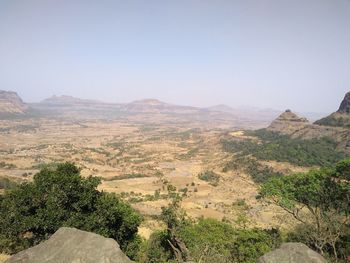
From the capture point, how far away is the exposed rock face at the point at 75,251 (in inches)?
470

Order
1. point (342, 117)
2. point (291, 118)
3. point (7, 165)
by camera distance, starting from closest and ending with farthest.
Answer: point (7, 165) < point (342, 117) < point (291, 118)

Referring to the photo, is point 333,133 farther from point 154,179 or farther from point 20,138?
point 20,138

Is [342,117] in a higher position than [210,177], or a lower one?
A: higher

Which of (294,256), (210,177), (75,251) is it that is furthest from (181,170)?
(75,251)

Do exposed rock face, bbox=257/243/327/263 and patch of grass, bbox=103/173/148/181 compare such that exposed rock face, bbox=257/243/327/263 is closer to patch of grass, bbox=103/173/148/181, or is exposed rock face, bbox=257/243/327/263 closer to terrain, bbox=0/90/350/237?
terrain, bbox=0/90/350/237

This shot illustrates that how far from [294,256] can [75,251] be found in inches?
327

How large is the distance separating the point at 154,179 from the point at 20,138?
12318 cm

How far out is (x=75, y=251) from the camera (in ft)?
40.1

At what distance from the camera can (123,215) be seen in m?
26.5

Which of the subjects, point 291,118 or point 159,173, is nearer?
point 159,173

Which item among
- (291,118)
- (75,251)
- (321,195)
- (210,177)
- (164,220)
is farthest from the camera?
(291,118)

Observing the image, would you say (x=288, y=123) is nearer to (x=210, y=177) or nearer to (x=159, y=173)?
(x=210, y=177)

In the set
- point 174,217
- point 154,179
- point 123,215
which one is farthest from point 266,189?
point 154,179

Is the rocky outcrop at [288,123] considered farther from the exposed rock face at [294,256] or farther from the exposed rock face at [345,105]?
the exposed rock face at [294,256]
